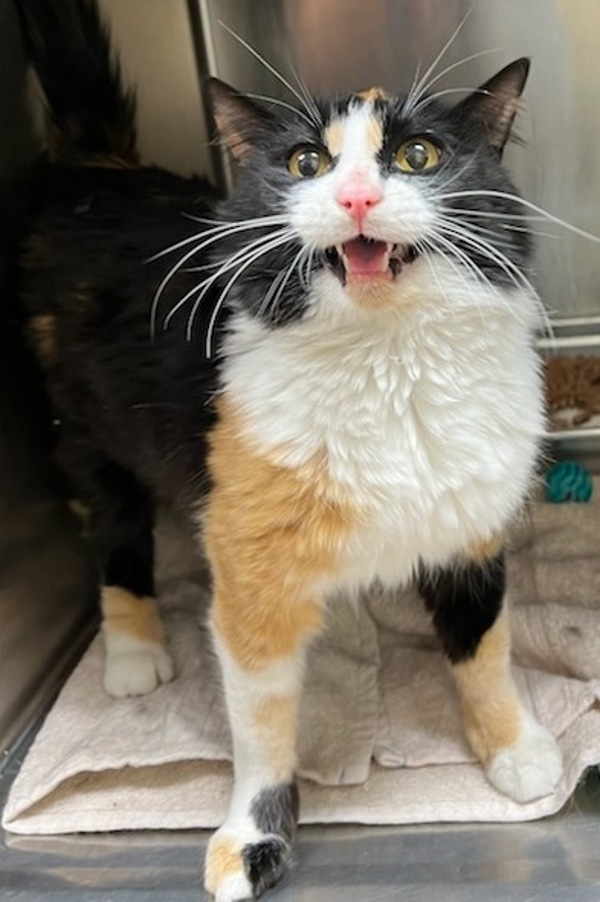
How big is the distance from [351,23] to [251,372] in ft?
2.20

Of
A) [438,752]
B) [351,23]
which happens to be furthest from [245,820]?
[351,23]

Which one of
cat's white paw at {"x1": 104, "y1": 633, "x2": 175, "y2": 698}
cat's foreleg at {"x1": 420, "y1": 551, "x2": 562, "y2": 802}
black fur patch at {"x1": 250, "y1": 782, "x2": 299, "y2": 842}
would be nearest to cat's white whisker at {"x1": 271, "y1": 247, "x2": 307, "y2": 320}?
cat's foreleg at {"x1": 420, "y1": 551, "x2": 562, "y2": 802}

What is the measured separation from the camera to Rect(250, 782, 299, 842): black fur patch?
1025 millimetres

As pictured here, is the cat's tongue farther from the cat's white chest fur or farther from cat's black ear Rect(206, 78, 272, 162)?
cat's black ear Rect(206, 78, 272, 162)

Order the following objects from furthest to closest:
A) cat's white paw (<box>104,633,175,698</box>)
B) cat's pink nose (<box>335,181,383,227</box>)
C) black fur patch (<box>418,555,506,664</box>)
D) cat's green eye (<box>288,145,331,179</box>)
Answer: cat's white paw (<box>104,633,175,698</box>), black fur patch (<box>418,555,506,664</box>), cat's green eye (<box>288,145,331,179</box>), cat's pink nose (<box>335,181,383,227</box>)

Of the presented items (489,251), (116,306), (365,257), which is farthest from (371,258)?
(116,306)

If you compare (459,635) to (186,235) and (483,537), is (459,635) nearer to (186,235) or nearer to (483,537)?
(483,537)

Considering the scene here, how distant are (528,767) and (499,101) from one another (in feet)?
2.17

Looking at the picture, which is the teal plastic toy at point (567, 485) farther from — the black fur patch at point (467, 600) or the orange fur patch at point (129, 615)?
the orange fur patch at point (129, 615)

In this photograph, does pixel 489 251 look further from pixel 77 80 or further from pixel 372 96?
pixel 77 80

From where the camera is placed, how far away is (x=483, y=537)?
1042 mm

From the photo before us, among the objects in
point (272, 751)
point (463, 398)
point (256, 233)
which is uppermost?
point (256, 233)

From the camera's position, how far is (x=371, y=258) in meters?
0.85

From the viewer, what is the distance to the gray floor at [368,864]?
938mm
